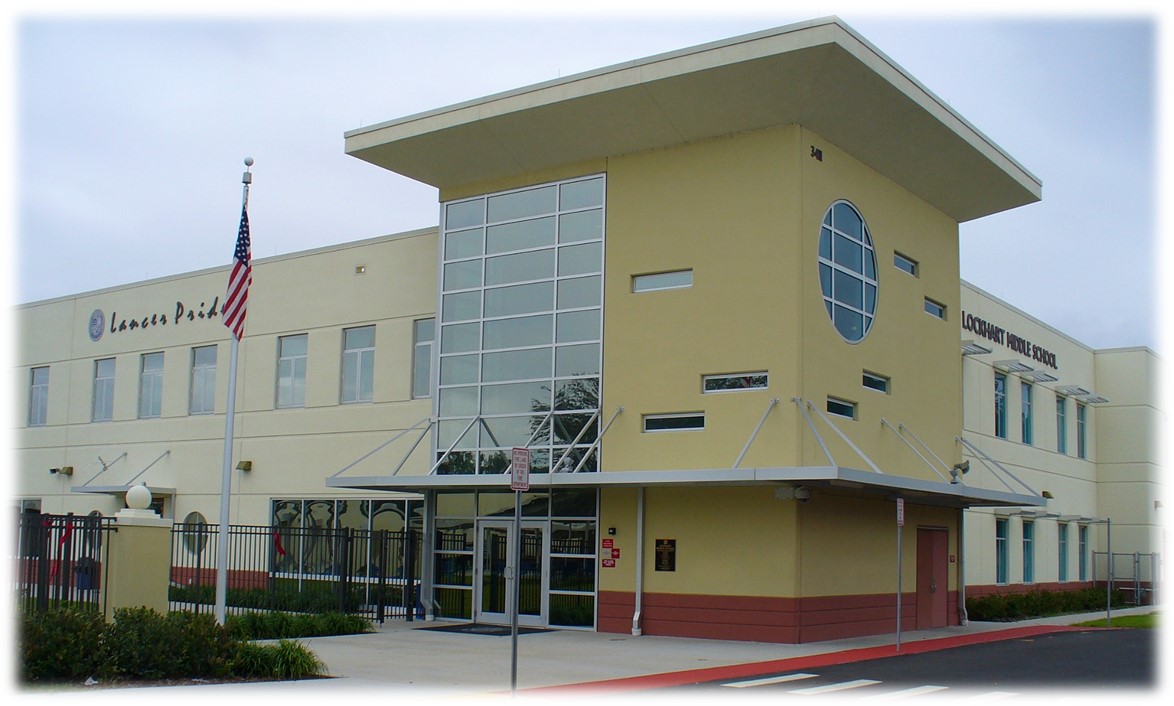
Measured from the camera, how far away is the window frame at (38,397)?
39656 millimetres

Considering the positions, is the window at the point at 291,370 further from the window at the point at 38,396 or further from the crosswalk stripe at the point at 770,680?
the crosswalk stripe at the point at 770,680

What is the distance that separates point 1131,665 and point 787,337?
7718 mm

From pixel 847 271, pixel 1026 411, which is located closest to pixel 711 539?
pixel 847 271

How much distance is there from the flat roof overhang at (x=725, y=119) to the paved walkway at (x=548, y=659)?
962 cm

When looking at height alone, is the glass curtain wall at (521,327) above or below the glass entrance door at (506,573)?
above

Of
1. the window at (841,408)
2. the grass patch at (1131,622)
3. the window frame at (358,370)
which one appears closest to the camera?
the window at (841,408)

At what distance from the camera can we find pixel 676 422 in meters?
23.4

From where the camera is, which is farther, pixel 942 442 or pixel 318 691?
pixel 942 442

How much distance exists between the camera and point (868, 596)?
24.2 metres

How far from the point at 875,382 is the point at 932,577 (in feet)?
17.0

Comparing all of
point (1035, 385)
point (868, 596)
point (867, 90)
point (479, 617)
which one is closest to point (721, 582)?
point (868, 596)

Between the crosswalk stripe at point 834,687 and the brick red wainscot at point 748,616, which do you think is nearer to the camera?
the crosswalk stripe at point 834,687

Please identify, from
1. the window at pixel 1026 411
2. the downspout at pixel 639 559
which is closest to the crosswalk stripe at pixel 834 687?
the downspout at pixel 639 559

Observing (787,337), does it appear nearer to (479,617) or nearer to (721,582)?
(721,582)
